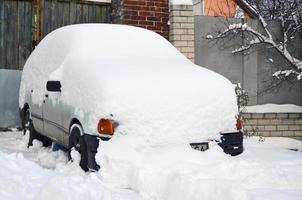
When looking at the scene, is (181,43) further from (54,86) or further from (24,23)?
(54,86)

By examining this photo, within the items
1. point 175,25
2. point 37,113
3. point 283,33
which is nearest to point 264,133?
point 283,33

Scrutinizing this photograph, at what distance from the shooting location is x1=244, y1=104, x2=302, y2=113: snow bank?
9.56m

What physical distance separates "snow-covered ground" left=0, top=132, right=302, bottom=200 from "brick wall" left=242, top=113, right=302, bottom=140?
15.4ft

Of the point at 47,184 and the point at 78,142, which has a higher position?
the point at 78,142

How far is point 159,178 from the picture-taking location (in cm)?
403

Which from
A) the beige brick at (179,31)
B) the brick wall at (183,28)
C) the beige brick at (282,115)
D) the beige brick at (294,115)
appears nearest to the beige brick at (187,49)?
the brick wall at (183,28)

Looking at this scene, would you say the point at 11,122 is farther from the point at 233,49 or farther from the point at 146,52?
the point at 233,49

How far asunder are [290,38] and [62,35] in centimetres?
582

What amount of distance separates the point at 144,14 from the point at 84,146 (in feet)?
17.6

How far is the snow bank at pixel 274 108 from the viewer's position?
376 inches

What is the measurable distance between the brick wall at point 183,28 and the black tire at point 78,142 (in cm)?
482

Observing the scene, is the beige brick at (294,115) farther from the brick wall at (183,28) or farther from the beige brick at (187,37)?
the beige brick at (187,37)

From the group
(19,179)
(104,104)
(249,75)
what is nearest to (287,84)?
(249,75)

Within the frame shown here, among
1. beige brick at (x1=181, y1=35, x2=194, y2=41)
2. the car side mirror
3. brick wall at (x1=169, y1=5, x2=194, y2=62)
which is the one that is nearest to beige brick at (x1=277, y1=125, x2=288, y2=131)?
brick wall at (x1=169, y1=5, x2=194, y2=62)
